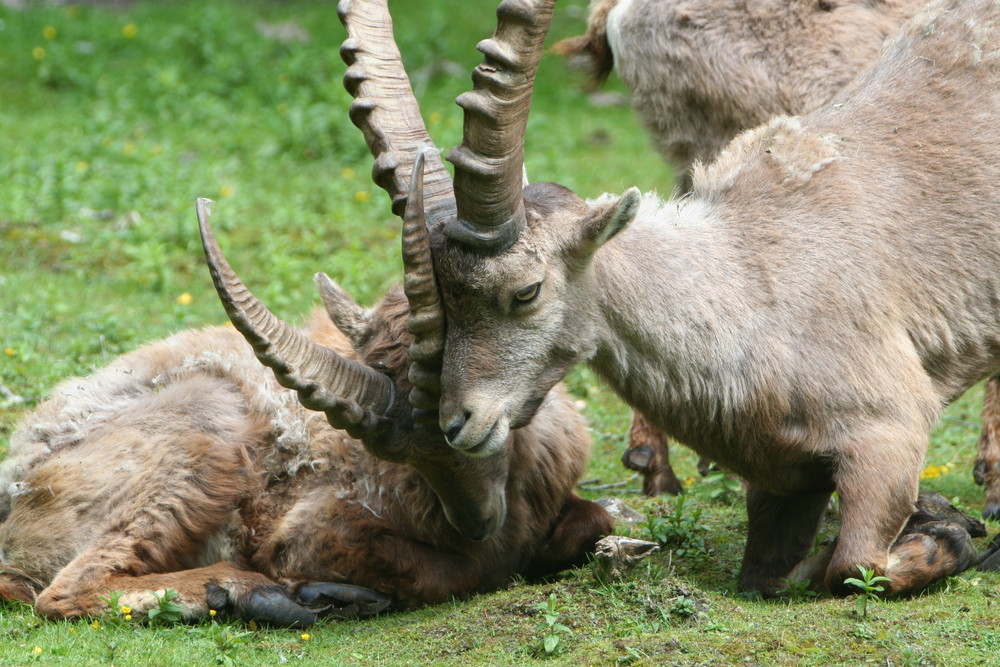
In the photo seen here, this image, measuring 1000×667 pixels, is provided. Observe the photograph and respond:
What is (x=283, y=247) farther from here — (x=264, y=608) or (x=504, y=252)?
(x=504, y=252)

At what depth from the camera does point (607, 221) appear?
5.25 meters

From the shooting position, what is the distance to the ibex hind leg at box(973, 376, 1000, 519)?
285 inches

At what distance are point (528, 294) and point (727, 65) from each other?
2.77m

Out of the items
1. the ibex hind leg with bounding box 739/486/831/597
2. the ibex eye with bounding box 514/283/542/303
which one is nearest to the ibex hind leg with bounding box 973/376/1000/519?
the ibex hind leg with bounding box 739/486/831/597

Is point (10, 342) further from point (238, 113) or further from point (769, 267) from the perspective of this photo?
point (238, 113)

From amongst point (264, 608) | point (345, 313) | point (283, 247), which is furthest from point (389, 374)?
point (283, 247)

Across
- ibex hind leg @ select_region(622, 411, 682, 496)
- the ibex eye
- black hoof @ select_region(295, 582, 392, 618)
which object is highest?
the ibex eye

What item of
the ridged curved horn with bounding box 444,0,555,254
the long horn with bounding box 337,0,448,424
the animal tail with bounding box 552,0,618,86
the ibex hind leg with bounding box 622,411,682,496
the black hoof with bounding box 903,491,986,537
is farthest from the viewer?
the animal tail with bounding box 552,0,618,86

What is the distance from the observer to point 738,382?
5574mm

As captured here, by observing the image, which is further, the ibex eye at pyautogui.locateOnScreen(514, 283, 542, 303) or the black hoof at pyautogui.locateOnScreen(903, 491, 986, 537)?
the black hoof at pyautogui.locateOnScreen(903, 491, 986, 537)

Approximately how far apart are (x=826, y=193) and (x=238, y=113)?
1050 cm

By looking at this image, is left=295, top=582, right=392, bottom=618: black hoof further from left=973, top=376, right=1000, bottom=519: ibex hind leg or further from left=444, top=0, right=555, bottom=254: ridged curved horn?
left=973, top=376, right=1000, bottom=519: ibex hind leg

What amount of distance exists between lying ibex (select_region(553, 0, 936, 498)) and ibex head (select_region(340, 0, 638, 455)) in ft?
7.06

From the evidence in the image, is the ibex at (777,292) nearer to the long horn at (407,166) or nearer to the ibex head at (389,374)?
the long horn at (407,166)
